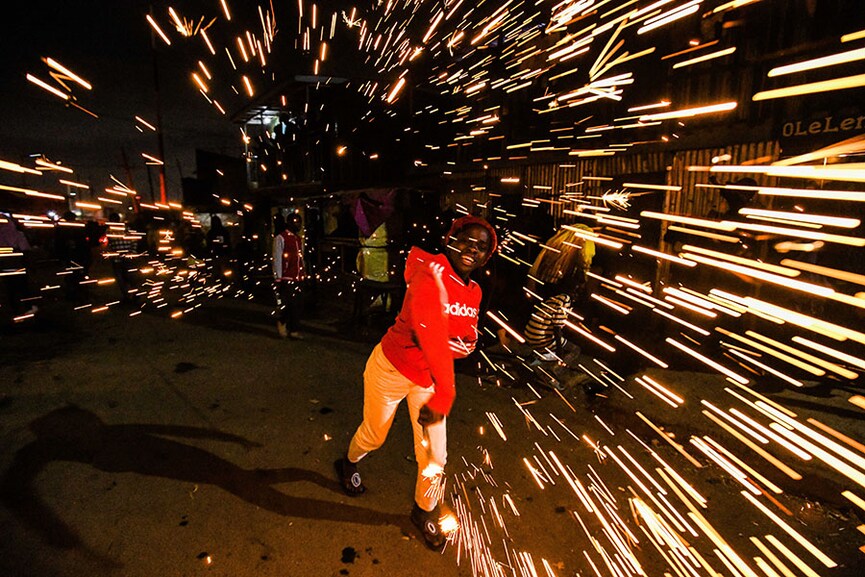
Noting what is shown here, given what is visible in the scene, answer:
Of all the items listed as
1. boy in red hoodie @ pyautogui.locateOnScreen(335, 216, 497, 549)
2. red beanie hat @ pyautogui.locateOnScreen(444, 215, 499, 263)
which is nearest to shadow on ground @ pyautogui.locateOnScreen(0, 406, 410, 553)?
boy in red hoodie @ pyautogui.locateOnScreen(335, 216, 497, 549)

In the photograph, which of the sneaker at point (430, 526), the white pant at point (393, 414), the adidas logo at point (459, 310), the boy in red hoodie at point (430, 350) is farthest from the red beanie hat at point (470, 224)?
the sneaker at point (430, 526)

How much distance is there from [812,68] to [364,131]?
40.0 ft

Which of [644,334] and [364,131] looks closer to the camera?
[644,334]

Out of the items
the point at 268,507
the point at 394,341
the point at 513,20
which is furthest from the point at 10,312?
the point at 513,20

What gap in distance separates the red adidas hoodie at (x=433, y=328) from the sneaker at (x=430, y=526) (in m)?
0.87

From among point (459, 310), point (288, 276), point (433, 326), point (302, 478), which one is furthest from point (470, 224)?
point (288, 276)

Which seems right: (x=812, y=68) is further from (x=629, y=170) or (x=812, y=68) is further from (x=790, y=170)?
(x=629, y=170)

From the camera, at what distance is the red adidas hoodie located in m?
2.58

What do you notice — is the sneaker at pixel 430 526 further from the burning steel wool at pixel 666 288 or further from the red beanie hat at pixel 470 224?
the red beanie hat at pixel 470 224

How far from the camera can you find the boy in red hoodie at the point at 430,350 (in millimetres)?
2594

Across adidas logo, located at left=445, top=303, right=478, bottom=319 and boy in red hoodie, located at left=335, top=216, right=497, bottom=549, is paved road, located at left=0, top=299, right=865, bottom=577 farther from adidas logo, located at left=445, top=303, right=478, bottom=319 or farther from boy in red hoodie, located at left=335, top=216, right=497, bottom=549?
adidas logo, located at left=445, top=303, right=478, bottom=319

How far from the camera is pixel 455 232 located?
2.92 metres

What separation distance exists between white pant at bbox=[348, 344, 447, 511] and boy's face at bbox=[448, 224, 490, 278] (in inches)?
34.0

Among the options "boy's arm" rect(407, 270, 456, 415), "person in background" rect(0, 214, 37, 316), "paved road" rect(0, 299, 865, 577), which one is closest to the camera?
"boy's arm" rect(407, 270, 456, 415)
